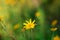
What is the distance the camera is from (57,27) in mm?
1121

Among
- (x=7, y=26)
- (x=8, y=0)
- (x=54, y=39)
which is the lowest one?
(x=54, y=39)

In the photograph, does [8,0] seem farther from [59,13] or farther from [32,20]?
[59,13]

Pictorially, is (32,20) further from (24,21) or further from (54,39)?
(54,39)

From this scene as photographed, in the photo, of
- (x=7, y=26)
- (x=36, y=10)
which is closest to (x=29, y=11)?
(x=36, y=10)

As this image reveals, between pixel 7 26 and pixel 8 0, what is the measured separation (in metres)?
0.14

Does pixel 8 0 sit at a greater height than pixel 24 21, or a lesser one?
greater

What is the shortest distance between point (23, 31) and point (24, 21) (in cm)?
5

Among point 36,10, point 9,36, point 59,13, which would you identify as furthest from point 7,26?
point 59,13

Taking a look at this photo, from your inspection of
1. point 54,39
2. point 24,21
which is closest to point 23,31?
point 24,21

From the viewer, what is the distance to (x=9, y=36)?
114 centimetres

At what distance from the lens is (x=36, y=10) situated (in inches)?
45.0

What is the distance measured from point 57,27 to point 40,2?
17 cm

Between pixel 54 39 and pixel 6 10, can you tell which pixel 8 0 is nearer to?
pixel 6 10

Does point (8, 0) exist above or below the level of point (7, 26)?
above
